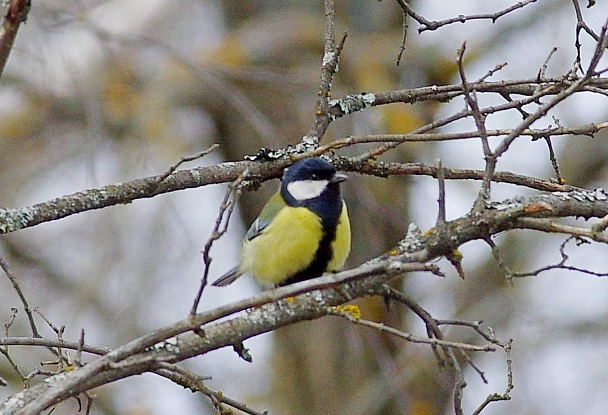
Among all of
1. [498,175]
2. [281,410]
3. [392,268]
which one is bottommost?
[392,268]

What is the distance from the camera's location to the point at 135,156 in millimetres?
4988

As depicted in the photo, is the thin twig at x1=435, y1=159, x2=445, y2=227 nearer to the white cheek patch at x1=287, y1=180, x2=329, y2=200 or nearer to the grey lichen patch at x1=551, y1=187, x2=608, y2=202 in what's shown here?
the grey lichen patch at x1=551, y1=187, x2=608, y2=202

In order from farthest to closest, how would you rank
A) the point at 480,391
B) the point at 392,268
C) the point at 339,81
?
the point at 480,391
the point at 339,81
the point at 392,268

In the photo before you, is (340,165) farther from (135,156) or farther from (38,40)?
(135,156)

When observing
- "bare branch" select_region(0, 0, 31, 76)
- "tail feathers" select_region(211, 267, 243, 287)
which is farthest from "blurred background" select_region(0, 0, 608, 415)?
"bare branch" select_region(0, 0, 31, 76)

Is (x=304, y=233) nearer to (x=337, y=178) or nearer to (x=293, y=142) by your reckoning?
(x=337, y=178)

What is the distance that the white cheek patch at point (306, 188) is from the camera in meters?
2.72

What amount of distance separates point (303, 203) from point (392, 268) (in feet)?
4.53

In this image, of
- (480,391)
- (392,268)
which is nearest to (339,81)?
(480,391)

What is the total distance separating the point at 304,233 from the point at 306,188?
0.46 ft

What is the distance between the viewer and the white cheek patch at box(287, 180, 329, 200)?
8.91 ft

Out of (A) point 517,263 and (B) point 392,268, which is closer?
(B) point 392,268

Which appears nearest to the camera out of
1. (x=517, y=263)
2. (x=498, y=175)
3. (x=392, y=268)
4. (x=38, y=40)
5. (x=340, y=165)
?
(x=392, y=268)

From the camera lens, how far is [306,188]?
9.03 feet
